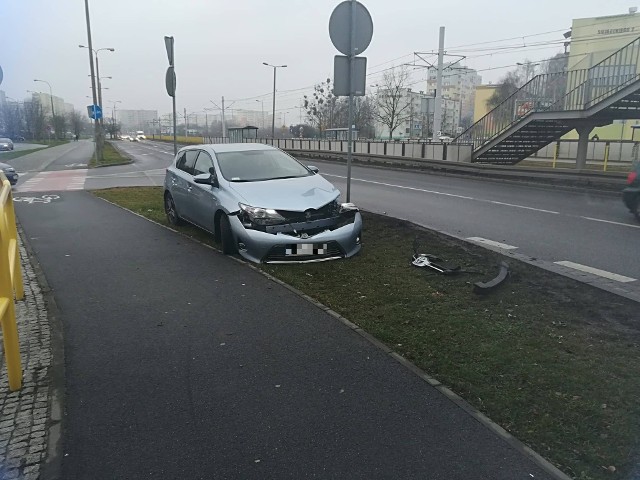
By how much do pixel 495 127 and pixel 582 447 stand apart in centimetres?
2063

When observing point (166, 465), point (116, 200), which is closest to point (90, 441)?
point (166, 465)

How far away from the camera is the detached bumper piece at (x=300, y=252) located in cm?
677

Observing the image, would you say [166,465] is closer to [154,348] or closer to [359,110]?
[154,348]

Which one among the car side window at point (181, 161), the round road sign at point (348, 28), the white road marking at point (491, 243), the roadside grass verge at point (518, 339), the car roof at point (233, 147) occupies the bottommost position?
the roadside grass verge at point (518, 339)

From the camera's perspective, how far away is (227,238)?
741cm

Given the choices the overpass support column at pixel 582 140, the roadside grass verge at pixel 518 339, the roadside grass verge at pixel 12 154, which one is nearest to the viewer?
the roadside grass verge at pixel 518 339

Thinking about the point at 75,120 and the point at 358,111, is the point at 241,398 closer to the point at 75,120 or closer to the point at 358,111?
the point at 358,111

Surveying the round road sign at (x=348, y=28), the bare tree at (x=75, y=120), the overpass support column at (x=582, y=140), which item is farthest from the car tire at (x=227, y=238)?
the bare tree at (x=75, y=120)

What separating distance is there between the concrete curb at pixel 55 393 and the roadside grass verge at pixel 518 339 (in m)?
2.43

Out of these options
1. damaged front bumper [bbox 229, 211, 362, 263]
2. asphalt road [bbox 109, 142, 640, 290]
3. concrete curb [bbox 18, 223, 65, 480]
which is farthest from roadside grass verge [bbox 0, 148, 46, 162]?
concrete curb [bbox 18, 223, 65, 480]

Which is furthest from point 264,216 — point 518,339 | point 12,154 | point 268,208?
point 12,154

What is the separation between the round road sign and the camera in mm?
8070

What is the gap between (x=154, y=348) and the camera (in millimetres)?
4418

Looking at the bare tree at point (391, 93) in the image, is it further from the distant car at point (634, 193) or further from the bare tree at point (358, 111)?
the distant car at point (634, 193)
